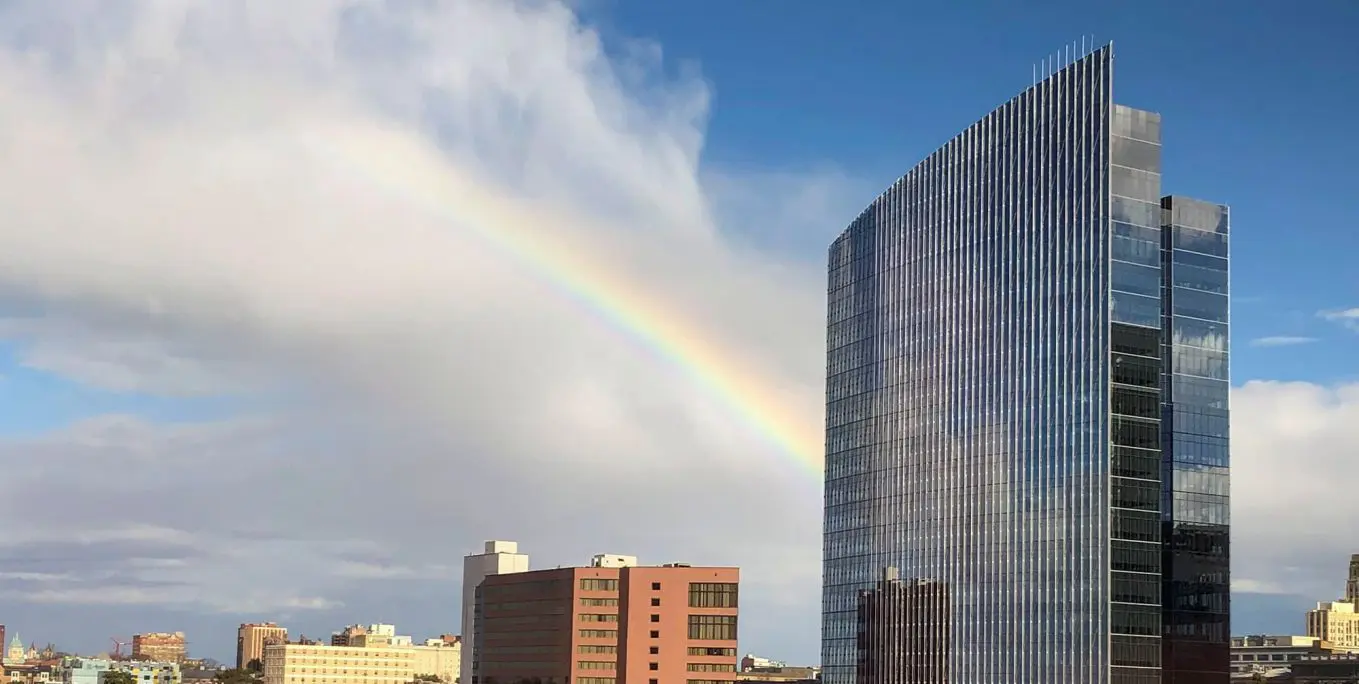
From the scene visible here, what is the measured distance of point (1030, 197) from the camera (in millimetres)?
185625

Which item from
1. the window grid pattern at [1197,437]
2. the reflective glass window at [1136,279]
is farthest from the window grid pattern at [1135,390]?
the window grid pattern at [1197,437]

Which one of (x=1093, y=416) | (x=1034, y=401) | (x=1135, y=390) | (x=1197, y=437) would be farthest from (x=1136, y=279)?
(x=1197, y=437)

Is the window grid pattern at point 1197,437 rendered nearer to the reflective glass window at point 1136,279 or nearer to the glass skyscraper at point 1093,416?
the glass skyscraper at point 1093,416

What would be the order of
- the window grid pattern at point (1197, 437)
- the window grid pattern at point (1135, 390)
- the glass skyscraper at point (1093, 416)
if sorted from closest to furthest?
the window grid pattern at point (1135, 390) < the glass skyscraper at point (1093, 416) < the window grid pattern at point (1197, 437)

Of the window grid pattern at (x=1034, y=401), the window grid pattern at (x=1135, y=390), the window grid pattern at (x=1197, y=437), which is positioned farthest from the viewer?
the window grid pattern at (x=1197, y=437)

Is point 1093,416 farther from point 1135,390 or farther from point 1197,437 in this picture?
point 1197,437

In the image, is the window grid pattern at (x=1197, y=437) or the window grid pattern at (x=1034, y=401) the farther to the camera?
the window grid pattern at (x=1197, y=437)

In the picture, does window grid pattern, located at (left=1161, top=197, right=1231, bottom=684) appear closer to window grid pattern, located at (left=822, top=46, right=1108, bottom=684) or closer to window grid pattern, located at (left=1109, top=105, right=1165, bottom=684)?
window grid pattern, located at (left=1109, top=105, right=1165, bottom=684)

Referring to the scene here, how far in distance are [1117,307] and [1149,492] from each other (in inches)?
783

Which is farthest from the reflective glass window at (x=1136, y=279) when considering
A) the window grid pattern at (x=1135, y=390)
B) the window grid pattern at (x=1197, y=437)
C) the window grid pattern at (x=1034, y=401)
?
the window grid pattern at (x=1197, y=437)

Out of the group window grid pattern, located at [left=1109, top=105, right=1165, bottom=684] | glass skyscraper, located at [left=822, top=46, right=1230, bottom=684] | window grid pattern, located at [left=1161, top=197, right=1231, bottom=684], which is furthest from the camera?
window grid pattern, located at [left=1161, top=197, right=1231, bottom=684]

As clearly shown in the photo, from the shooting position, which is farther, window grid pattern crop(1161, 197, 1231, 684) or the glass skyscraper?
window grid pattern crop(1161, 197, 1231, 684)

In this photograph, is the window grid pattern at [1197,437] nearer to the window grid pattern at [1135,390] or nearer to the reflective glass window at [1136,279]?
the window grid pattern at [1135,390]

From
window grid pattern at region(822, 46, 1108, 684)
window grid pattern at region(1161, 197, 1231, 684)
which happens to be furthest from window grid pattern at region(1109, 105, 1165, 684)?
window grid pattern at region(1161, 197, 1231, 684)
